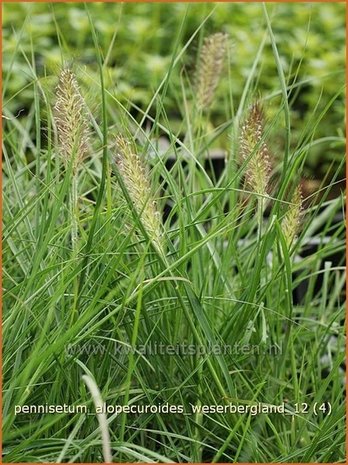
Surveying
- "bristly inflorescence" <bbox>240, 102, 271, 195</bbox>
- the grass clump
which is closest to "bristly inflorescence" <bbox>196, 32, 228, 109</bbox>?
the grass clump

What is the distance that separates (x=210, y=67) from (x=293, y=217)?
40 centimetres

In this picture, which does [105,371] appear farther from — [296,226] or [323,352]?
[323,352]

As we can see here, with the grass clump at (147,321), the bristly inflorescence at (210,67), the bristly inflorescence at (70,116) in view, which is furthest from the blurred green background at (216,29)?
the bristly inflorescence at (70,116)

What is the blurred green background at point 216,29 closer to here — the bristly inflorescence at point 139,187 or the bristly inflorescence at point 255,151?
the bristly inflorescence at point 255,151

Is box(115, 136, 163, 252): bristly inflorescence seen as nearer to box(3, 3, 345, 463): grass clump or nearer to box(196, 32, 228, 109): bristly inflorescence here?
box(3, 3, 345, 463): grass clump

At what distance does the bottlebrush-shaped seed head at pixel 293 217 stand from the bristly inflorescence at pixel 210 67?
346 millimetres

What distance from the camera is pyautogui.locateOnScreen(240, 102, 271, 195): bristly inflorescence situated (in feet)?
3.55

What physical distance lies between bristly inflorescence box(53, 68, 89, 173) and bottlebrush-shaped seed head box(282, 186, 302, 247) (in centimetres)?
28

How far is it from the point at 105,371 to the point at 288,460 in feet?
0.85

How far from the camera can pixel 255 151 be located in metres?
1.08

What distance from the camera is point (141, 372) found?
1152 mm

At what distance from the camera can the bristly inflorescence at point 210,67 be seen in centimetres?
141

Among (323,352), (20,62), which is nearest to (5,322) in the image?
(323,352)

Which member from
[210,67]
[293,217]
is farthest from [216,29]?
[293,217]
